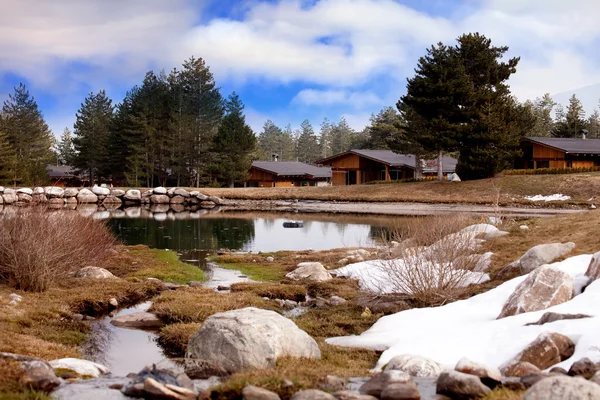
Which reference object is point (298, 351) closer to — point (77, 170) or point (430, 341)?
point (430, 341)

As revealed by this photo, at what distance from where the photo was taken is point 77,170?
84.8 meters

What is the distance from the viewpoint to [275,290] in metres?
15.3

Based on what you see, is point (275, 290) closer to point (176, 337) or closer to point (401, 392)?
point (176, 337)

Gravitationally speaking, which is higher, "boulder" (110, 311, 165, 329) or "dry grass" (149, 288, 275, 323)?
"dry grass" (149, 288, 275, 323)

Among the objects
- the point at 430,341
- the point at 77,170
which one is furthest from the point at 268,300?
the point at 77,170

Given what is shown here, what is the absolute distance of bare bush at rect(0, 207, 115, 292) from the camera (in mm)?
13539

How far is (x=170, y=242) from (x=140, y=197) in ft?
111

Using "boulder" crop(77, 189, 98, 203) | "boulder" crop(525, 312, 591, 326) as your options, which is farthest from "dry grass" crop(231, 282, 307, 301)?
"boulder" crop(77, 189, 98, 203)

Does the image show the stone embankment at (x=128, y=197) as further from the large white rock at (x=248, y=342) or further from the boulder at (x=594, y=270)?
the large white rock at (x=248, y=342)

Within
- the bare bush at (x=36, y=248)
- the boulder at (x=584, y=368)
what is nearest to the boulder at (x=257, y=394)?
the boulder at (x=584, y=368)

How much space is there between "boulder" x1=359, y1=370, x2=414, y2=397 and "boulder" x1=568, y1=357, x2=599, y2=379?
187 centimetres

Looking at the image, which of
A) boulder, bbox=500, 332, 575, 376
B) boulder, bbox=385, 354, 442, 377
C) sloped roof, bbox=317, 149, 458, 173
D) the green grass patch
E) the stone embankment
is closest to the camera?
boulder, bbox=500, 332, 575, 376

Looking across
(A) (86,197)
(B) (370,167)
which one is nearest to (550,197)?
A: (B) (370,167)

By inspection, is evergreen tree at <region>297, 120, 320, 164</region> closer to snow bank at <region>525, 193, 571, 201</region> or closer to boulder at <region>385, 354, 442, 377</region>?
snow bank at <region>525, 193, 571, 201</region>
